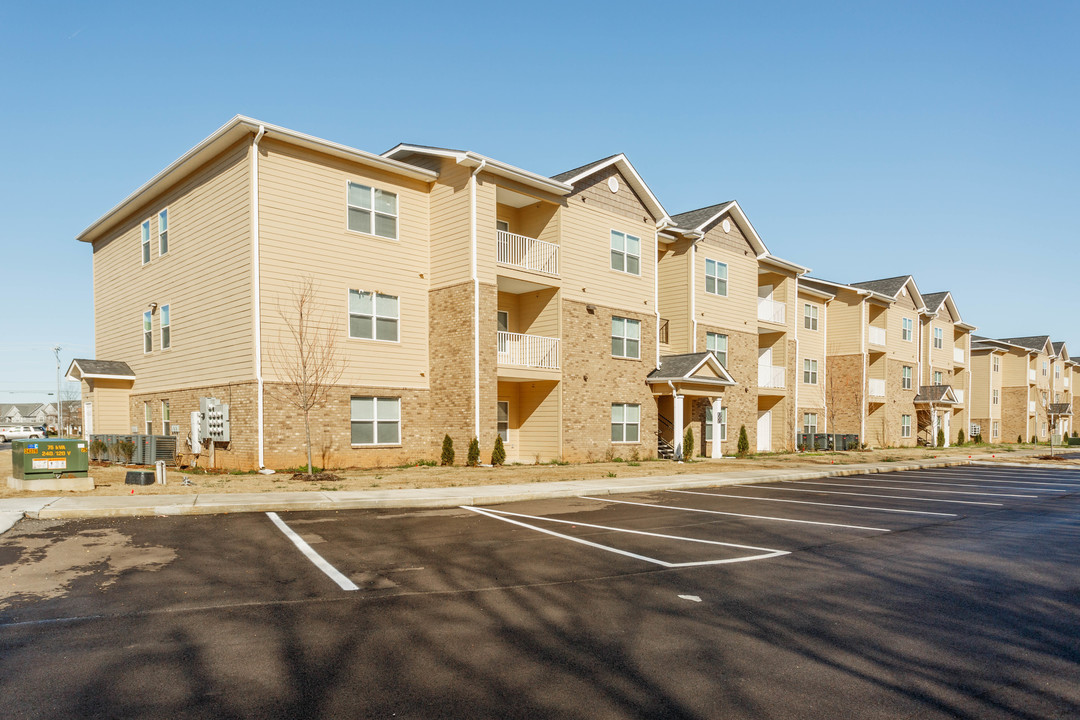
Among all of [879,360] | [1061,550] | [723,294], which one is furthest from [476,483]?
[879,360]

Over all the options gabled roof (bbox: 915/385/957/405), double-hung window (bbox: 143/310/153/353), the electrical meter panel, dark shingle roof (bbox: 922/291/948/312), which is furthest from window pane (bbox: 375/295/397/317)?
dark shingle roof (bbox: 922/291/948/312)

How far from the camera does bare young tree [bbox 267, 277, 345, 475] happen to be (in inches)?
781

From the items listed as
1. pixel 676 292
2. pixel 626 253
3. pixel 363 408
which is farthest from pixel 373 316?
pixel 676 292

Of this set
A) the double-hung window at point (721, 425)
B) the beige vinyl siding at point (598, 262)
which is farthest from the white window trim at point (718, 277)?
the double-hung window at point (721, 425)

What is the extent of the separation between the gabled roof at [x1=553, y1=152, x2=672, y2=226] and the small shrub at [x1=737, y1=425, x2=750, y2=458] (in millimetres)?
10087

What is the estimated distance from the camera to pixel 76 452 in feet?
49.9

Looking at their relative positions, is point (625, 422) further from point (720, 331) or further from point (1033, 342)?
point (1033, 342)

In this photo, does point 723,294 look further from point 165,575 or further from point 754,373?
point 165,575

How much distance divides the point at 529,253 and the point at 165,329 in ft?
42.9

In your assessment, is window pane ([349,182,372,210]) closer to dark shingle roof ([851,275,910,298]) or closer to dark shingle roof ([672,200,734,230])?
dark shingle roof ([672,200,734,230])

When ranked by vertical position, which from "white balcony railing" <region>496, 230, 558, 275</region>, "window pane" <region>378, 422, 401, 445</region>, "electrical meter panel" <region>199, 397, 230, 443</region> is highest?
"white balcony railing" <region>496, 230, 558, 275</region>

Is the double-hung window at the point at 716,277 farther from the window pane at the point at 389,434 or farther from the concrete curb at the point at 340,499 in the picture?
the window pane at the point at 389,434

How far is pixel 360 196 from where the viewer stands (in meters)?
22.1

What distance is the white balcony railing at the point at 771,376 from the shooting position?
3472 centimetres
